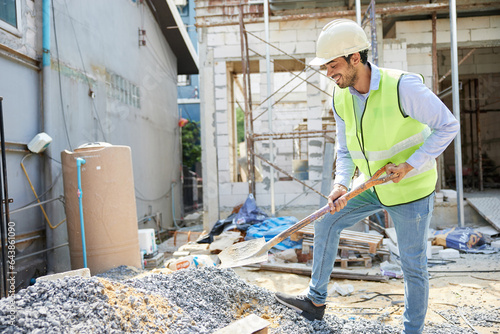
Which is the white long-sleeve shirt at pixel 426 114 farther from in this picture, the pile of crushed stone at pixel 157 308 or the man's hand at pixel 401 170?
the pile of crushed stone at pixel 157 308

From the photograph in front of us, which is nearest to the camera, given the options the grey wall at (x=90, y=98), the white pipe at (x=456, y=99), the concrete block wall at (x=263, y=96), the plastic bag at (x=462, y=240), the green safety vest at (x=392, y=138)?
the green safety vest at (x=392, y=138)

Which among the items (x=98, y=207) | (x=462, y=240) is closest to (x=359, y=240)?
(x=462, y=240)

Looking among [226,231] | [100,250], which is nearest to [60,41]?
[100,250]

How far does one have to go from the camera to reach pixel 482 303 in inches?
144

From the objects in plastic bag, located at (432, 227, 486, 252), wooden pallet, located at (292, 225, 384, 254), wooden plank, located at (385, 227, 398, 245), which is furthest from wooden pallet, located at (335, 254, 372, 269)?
plastic bag, located at (432, 227, 486, 252)

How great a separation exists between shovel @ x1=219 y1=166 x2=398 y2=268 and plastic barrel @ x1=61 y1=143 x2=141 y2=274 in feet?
7.37

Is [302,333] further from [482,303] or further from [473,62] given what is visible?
[473,62]

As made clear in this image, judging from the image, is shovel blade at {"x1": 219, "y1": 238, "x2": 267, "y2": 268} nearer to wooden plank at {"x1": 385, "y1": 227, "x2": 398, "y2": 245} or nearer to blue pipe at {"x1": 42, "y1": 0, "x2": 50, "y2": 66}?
wooden plank at {"x1": 385, "y1": 227, "x2": 398, "y2": 245}

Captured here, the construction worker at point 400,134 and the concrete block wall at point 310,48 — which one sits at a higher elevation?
the concrete block wall at point 310,48

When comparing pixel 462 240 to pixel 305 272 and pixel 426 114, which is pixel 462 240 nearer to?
pixel 305 272

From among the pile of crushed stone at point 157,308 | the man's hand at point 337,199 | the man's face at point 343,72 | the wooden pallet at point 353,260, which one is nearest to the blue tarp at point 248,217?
the wooden pallet at point 353,260

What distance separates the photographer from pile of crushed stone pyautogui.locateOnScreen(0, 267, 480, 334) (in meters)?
2.30

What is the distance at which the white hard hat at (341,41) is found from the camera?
243cm

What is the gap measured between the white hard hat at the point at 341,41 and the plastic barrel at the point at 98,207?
3469 millimetres
